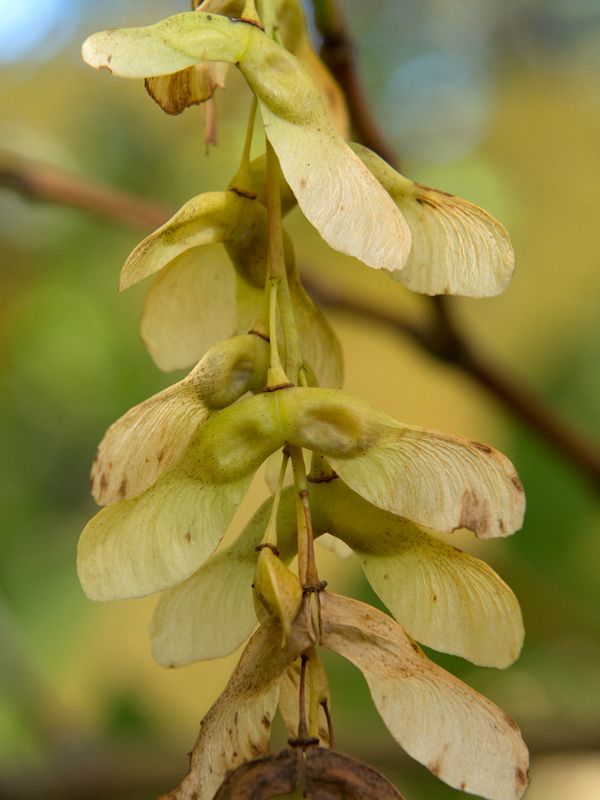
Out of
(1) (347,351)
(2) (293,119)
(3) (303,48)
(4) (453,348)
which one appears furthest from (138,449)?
(1) (347,351)

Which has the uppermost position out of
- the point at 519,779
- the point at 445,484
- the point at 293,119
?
the point at 293,119

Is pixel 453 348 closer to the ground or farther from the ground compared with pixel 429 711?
farther from the ground

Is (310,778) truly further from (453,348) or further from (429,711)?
(453,348)

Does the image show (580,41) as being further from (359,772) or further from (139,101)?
(359,772)

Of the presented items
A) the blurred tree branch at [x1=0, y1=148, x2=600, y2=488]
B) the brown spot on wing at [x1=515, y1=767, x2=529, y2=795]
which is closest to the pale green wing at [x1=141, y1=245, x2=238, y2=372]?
the brown spot on wing at [x1=515, y1=767, x2=529, y2=795]

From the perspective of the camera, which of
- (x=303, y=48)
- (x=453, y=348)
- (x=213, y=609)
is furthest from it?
(x=453, y=348)

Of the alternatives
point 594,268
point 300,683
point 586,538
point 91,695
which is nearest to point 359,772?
point 300,683
